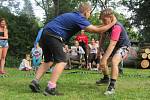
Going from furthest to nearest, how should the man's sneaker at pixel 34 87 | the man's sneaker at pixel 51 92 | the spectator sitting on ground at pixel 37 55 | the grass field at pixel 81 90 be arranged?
the spectator sitting on ground at pixel 37 55 < the man's sneaker at pixel 34 87 < the man's sneaker at pixel 51 92 < the grass field at pixel 81 90

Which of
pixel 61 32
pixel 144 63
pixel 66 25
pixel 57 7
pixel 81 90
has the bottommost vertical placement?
pixel 81 90

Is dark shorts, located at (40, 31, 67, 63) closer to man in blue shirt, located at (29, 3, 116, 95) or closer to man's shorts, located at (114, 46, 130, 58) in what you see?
man in blue shirt, located at (29, 3, 116, 95)

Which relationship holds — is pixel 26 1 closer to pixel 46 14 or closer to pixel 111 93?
pixel 46 14

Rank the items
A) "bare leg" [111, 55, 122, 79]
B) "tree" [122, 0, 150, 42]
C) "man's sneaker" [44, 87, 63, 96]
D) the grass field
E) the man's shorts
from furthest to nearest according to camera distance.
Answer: "tree" [122, 0, 150, 42] < the man's shorts < "bare leg" [111, 55, 122, 79] < "man's sneaker" [44, 87, 63, 96] < the grass field

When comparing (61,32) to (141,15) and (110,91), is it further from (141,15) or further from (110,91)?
(141,15)

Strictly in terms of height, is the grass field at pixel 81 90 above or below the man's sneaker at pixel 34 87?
below

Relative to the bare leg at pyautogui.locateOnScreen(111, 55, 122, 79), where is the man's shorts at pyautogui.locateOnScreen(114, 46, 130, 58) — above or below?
above

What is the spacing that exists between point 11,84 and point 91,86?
67.7 inches

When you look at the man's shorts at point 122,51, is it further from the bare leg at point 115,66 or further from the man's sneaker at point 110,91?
the man's sneaker at point 110,91

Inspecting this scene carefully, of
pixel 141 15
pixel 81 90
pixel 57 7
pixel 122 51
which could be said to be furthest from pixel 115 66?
pixel 57 7

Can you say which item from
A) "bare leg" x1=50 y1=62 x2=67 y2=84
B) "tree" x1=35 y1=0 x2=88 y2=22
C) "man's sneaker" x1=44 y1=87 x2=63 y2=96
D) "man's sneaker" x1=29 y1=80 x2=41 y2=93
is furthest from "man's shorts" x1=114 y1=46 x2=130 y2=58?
"tree" x1=35 y1=0 x2=88 y2=22

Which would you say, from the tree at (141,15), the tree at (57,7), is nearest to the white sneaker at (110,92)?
the tree at (141,15)

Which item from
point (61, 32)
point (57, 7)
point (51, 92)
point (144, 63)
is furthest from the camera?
point (57, 7)

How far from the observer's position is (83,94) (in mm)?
8352
